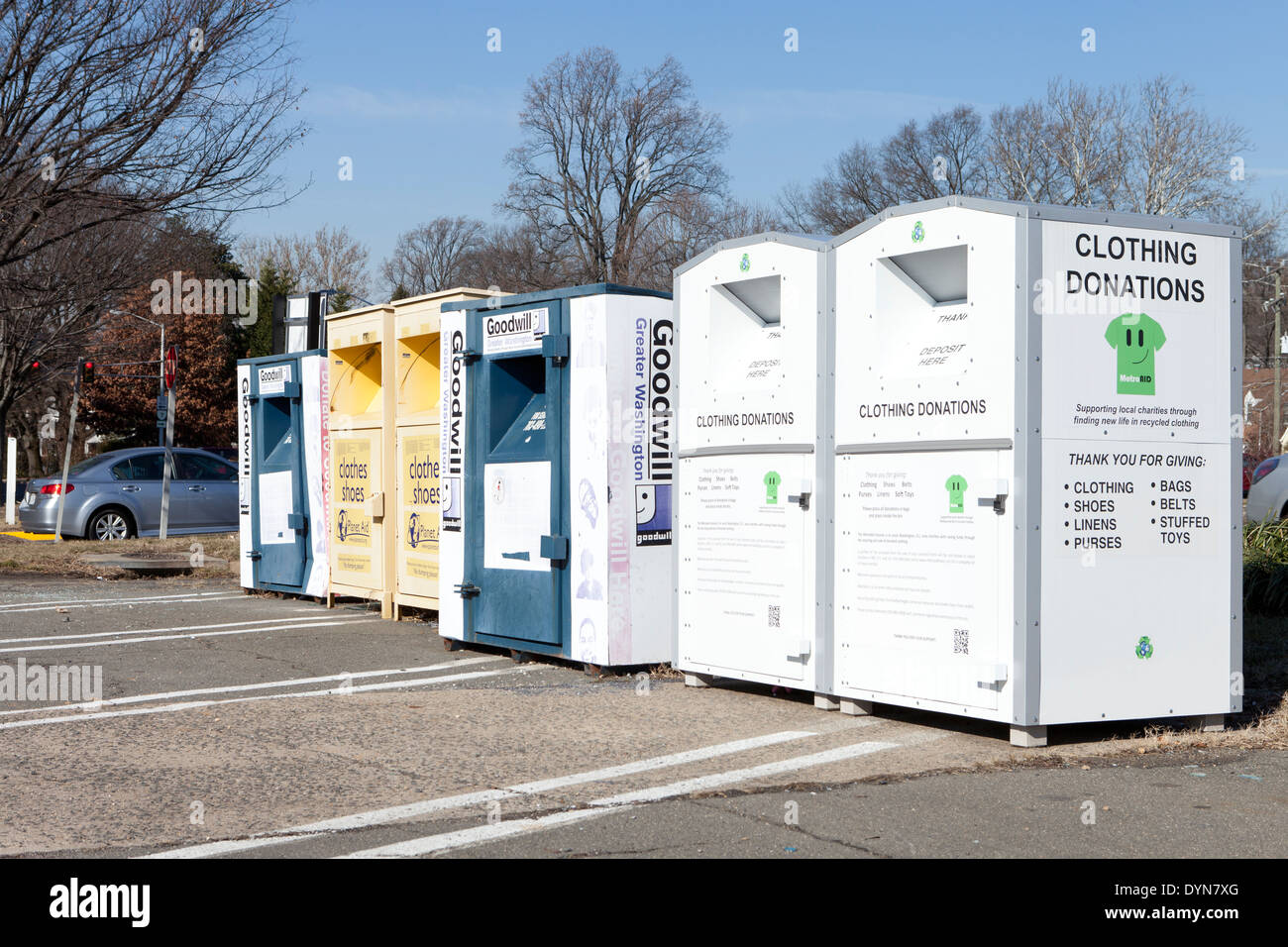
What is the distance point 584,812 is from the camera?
16.9 ft

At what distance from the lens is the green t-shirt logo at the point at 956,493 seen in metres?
6.49

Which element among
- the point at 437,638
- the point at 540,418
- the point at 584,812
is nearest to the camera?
the point at 584,812

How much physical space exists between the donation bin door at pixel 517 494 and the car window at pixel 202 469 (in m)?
11.7

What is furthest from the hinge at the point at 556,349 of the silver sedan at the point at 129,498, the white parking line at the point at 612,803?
the silver sedan at the point at 129,498

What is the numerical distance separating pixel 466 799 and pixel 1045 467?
10.0 feet

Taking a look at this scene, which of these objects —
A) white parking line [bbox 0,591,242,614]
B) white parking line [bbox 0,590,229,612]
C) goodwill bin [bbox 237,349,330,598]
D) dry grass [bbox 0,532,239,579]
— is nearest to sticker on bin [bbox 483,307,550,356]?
goodwill bin [bbox 237,349,330,598]

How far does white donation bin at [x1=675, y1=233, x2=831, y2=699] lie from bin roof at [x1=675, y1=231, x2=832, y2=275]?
1cm

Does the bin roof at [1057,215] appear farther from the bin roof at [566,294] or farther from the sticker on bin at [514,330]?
the sticker on bin at [514,330]

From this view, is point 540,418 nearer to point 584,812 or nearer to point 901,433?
point 901,433

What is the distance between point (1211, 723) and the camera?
6.75 m

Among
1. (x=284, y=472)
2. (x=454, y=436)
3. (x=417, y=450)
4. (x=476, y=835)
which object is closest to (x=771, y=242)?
(x=454, y=436)

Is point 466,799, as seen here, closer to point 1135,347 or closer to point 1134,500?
point 1134,500
